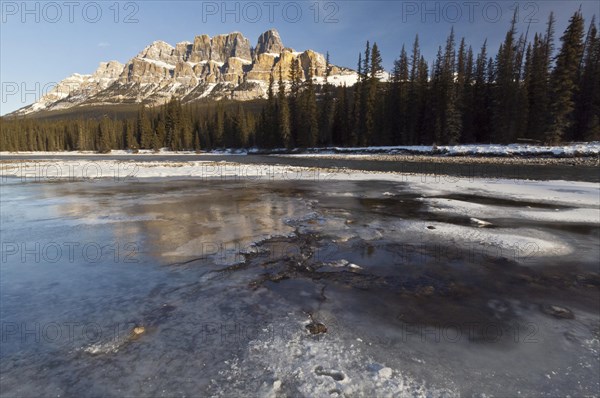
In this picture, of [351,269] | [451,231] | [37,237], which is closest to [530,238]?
[451,231]

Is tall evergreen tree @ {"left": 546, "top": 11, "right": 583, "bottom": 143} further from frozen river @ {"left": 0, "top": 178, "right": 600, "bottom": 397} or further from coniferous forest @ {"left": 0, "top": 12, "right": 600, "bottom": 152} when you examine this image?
frozen river @ {"left": 0, "top": 178, "right": 600, "bottom": 397}

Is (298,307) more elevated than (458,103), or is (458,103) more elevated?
(458,103)

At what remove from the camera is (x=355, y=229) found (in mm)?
9789

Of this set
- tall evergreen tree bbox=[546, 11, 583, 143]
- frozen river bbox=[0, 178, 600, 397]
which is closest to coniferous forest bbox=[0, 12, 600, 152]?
tall evergreen tree bbox=[546, 11, 583, 143]

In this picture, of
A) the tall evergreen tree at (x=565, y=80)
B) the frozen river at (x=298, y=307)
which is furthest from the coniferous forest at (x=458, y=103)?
the frozen river at (x=298, y=307)

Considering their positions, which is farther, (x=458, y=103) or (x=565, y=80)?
(x=458, y=103)

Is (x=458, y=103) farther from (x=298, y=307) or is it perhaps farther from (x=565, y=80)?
(x=298, y=307)

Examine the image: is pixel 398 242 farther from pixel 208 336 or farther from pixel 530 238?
pixel 208 336

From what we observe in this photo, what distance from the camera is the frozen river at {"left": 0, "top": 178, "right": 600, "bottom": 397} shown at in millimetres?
3307

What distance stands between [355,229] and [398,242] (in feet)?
5.19

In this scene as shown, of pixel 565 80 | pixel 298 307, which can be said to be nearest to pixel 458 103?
pixel 565 80

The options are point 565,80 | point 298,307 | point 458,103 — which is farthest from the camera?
point 458,103

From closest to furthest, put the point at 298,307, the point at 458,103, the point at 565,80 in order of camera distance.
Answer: the point at 298,307 < the point at 565,80 < the point at 458,103

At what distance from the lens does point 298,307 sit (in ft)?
16.1
